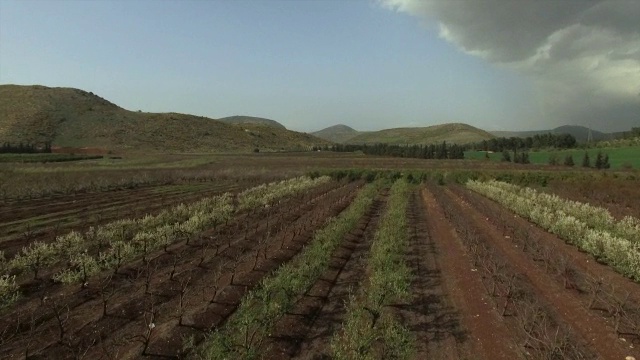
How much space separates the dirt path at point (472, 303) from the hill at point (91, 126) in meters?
114

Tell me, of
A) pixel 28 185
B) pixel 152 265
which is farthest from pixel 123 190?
pixel 152 265

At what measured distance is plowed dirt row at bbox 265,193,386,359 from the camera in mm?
11594

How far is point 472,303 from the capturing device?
49.5 ft

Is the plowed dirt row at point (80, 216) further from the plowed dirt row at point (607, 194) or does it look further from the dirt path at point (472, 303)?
the plowed dirt row at point (607, 194)

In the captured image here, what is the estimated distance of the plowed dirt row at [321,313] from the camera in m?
11.6

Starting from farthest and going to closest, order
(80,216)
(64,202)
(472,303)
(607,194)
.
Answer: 1. (607,194)
2. (64,202)
3. (80,216)
4. (472,303)

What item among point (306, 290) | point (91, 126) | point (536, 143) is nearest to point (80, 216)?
point (306, 290)

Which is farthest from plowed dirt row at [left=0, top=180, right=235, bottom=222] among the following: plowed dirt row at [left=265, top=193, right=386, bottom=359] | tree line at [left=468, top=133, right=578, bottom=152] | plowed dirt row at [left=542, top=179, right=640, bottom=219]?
tree line at [left=468, top=133, right=578, bottom=152]

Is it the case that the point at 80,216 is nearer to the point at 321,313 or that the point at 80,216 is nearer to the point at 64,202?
the point at 64,202

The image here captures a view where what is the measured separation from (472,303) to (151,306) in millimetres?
11243

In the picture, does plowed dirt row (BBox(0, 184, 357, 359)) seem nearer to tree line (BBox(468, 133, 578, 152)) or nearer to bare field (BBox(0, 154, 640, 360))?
bare field (BBox(0, 154, 640, 360))

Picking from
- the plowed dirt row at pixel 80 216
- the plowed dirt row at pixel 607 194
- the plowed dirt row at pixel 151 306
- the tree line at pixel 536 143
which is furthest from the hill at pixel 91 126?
the plowed dirt row at pixel 151 306

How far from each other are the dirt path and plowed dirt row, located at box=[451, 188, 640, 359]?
86.2 inches

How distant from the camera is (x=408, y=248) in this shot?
2320cm
